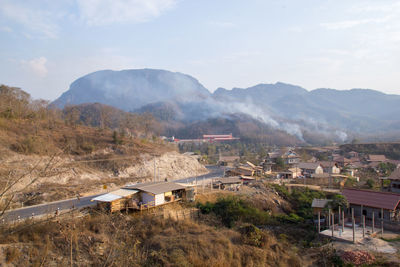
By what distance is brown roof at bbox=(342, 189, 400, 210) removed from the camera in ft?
67.2

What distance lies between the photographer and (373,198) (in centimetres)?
2159

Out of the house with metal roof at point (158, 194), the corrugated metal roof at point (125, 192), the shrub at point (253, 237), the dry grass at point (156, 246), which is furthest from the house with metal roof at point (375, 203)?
the corrugated metal roof at point (125, 192)

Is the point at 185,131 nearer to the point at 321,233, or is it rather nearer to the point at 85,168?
the point at 85,168

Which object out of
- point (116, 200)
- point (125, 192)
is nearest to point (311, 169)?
point (125, 192)

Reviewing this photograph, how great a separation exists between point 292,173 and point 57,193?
30.4 m

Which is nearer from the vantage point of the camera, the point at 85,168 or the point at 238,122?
the point at 85,168

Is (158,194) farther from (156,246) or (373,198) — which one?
(373,198)

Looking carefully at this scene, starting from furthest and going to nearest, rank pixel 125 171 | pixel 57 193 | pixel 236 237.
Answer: pixel 125 171 → pixel 57 193 → pixel 236 237

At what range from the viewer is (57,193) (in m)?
25.2

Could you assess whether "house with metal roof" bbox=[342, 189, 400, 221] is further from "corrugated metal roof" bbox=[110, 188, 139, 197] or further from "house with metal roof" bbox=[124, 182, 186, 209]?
"corrugated metal roof" bbox=[110, 188, 139, 197]

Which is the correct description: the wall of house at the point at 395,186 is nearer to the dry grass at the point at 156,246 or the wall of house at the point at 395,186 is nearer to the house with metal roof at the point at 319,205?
the house with metal roof at the point at 319,205

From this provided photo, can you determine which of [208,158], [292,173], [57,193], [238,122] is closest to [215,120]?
[238,122]

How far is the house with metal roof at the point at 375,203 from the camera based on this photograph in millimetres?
20422

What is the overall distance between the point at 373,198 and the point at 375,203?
599mm
